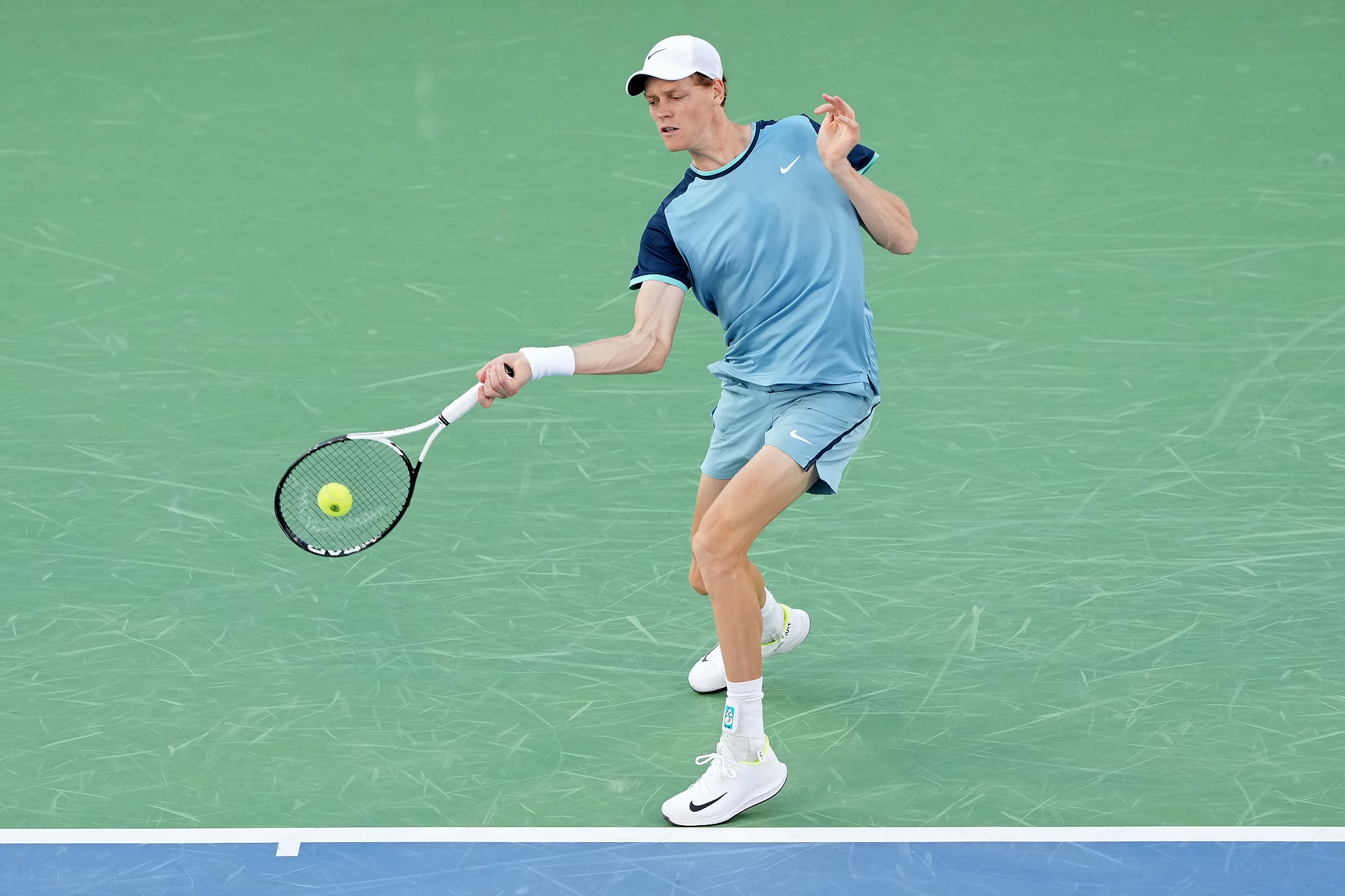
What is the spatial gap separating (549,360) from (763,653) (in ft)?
4.79

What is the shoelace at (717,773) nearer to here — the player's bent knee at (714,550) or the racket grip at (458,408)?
the player's bent knee at (714,550)

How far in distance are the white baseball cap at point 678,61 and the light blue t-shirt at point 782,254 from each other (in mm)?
281

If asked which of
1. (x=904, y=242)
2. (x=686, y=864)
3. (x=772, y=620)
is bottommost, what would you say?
(x=686, y=864)

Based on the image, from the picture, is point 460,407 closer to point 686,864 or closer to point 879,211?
point 879,211

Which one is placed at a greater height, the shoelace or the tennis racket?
the tennis racket

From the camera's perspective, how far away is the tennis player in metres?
4.77

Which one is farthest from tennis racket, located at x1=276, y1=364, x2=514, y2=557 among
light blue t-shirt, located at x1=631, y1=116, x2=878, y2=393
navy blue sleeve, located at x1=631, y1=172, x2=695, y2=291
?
light blue t-shirt, located at x1=631, y1=116, x2=878, y2=393

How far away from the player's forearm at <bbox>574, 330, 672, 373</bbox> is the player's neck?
536 millimetres

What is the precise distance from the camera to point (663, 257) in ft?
16.4

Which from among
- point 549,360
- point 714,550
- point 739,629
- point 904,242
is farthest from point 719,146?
point 739,629

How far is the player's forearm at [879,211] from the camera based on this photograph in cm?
481

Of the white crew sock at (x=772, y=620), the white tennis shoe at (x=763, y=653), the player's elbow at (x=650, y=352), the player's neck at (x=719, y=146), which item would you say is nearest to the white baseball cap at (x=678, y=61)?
the player's neck at (x=719, y=146)

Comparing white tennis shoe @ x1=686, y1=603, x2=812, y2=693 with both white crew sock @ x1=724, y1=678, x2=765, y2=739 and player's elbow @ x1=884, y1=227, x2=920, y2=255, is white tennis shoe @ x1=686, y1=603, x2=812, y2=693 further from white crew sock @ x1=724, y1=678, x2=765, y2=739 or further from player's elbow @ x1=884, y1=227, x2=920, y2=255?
player's elbow @ x1=884, y1=227, x2=920, y2=255

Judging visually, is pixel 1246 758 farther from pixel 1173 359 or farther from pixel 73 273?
pixel 73 273
